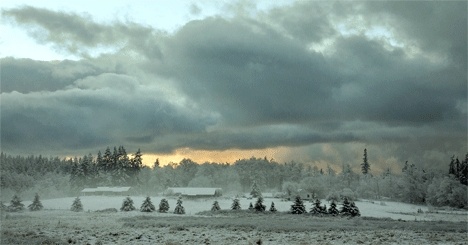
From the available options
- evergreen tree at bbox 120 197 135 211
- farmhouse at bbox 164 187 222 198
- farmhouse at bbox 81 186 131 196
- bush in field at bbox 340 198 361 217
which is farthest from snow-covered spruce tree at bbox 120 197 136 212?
farmhouse at bbox 81 186 131 196

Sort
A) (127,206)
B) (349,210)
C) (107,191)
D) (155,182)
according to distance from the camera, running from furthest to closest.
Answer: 1. (155,182)
2. (107,191)
3. (127,206)
4. (349,210)

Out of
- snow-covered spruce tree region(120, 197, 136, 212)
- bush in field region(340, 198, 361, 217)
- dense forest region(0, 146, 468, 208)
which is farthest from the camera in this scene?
dense forest region(0, 146, 468, 208)

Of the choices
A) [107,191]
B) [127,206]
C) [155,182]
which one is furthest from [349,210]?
[155,182]

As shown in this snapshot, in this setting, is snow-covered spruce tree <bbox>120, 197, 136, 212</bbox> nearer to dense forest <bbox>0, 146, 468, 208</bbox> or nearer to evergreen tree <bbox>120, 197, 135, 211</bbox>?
evergreen tree <bbox>120, 197, 135, 211</bbox>

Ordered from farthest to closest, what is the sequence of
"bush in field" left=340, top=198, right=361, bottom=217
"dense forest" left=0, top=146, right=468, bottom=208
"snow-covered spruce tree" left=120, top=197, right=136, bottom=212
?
"dense forest" left=0, top=146, right=468, bottom=208
"snow-covered spruce tree" left=120, top=197, right=136, bottom=212
"bush in field" left=340, top=198, right=361, bottom=217

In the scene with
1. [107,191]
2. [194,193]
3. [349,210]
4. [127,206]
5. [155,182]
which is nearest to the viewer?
[349,210]

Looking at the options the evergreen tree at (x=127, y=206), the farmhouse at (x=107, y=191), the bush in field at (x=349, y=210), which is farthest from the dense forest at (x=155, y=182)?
the evergreen tree at (x=127, y=206)

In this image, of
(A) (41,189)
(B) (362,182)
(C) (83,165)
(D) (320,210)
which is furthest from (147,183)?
(D) (320,210)

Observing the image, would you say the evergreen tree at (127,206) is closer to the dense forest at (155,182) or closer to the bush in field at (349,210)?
the bush in field at (349,210)

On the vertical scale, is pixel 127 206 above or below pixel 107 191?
below

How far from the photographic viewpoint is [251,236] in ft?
103

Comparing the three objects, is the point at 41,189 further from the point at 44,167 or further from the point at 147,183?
the point at 44,167

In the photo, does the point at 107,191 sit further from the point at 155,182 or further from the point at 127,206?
the point at 127,206

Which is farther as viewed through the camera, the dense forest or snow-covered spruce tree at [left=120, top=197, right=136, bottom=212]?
the dense forest
